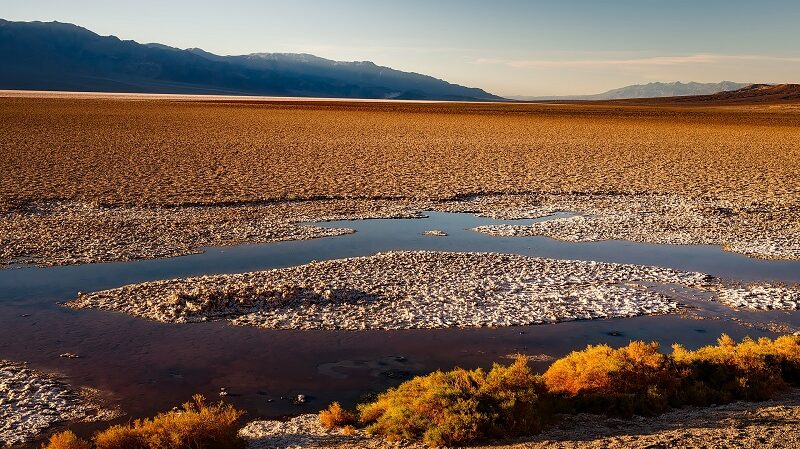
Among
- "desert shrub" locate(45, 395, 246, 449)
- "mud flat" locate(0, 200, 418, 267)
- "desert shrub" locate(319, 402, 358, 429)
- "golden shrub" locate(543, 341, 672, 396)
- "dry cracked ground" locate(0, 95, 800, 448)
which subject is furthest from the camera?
"mud flat" locate(0, 200, 418, 267)

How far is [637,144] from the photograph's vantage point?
38625 millimetres

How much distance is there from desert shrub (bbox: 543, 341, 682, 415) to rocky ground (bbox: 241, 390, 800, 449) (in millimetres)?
193

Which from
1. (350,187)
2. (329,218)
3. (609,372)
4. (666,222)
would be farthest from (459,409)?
(350,187)

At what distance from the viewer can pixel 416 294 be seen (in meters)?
11.0

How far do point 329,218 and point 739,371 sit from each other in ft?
36.4

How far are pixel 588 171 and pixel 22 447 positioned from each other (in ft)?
75.0

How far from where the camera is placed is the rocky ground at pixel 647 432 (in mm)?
5621

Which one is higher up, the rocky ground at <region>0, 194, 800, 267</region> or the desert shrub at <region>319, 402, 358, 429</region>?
the rocky ground at <region>0, 194, 800, 267</region>

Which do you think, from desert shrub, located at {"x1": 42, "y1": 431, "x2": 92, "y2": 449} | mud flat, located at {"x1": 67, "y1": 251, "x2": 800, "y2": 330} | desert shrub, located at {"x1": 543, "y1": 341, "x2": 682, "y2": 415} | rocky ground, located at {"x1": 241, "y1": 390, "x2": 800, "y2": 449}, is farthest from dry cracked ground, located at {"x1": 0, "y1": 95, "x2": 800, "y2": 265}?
desert shrub, located at {"x1": 543, "y1": 341, "x2": 682, "y2": 415}

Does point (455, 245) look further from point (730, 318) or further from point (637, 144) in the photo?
point (637, 144)

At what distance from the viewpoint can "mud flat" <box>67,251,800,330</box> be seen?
32.6ft

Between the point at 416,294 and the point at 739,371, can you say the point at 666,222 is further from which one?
the point at 739,371

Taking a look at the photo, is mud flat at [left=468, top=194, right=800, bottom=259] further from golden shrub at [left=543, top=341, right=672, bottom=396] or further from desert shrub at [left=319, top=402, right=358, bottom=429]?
desert shrub at [left=319, top=402, right=358, bottom=429]

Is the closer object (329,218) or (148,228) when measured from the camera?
(148,228)
